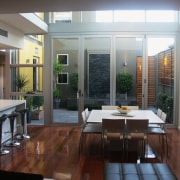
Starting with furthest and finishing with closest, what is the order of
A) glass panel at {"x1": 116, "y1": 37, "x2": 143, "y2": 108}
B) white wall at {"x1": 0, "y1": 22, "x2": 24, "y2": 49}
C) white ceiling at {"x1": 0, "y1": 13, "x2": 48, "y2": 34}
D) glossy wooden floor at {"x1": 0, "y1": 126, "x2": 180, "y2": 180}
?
glass panel at {"x1": 116, "y1": 37, "x2": 143, "y2": 108}
white wall at {"x1": 0, "y1": 22, "x2": 24, "y2": 49}
white ceiling at {"x1": 0, "y1": 13, "x2": 48, "y2": 34}
glossy wooden floor at {"x1": 0, "y1": 126, "x2": 180, "y2": 180}

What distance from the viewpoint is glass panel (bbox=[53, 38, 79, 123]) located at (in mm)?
7969

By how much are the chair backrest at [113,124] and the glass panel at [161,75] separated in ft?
11.4

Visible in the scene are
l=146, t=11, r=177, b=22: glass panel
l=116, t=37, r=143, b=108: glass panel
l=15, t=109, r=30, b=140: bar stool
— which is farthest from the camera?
l=116, t=37, r=143, b=108: glass panel

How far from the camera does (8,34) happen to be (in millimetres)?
6531

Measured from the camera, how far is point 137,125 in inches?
183

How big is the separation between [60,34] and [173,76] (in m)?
3.45

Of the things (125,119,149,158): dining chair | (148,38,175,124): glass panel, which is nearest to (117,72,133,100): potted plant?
A: (148,38,175,124): glass panel

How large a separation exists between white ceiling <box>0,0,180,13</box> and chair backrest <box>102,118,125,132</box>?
185cm

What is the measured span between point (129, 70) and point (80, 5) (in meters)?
3.93

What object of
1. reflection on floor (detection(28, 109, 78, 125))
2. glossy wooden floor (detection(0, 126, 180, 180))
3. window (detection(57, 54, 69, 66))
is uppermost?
window (detection(57, 54, 69, 66))

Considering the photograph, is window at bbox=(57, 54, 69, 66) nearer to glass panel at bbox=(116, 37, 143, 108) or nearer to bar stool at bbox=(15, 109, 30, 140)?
glass panel at bbox=(116, 37, 143, 108)

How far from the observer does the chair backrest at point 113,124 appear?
15.2 feet

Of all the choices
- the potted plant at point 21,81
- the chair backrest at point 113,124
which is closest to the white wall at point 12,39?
the potted plant at point 21,81

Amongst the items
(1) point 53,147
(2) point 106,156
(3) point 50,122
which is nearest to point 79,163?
(2) point 106,156
